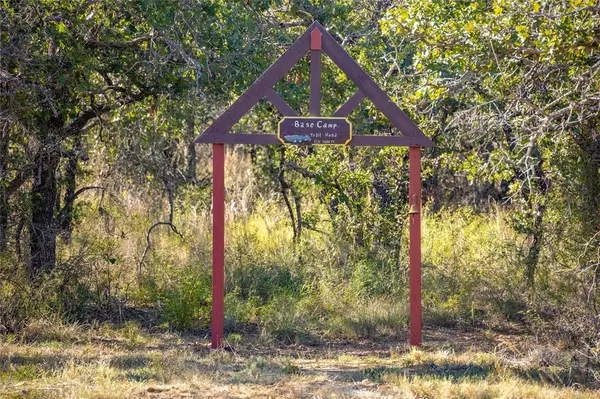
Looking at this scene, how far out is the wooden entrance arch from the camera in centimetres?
840

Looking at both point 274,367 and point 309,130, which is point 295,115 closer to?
point 309,130

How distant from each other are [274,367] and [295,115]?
2611mm

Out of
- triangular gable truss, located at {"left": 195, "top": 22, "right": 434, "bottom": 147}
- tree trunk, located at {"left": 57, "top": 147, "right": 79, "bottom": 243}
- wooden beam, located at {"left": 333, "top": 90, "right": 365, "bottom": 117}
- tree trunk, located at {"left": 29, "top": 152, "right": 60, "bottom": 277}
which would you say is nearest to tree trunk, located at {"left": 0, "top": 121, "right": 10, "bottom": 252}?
tree trunk, located at {"left": 29, "top": 152, "right": 60, "bottom": 277}

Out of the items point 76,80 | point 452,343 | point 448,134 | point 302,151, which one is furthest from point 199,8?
point 452,343

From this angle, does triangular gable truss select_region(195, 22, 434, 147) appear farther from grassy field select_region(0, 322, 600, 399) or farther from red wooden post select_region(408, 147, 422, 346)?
grassy field select_region(0, 322, 600, 399)

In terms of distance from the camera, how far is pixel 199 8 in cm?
934

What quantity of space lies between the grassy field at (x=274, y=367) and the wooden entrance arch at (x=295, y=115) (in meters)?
0.83

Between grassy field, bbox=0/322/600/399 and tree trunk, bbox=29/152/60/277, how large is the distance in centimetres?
90

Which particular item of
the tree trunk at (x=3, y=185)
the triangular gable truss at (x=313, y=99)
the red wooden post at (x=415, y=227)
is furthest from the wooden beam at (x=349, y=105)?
the tree trunk at (x=3, y=185)

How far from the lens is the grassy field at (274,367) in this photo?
23.0 feet

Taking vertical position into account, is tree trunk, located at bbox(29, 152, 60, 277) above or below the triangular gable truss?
below

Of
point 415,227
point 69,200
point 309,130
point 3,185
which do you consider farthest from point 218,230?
point 69,200

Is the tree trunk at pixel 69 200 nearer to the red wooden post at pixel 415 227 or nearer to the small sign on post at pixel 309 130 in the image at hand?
the small sign on post at pixel 309 130

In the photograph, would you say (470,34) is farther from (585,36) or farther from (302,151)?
(302,151)
